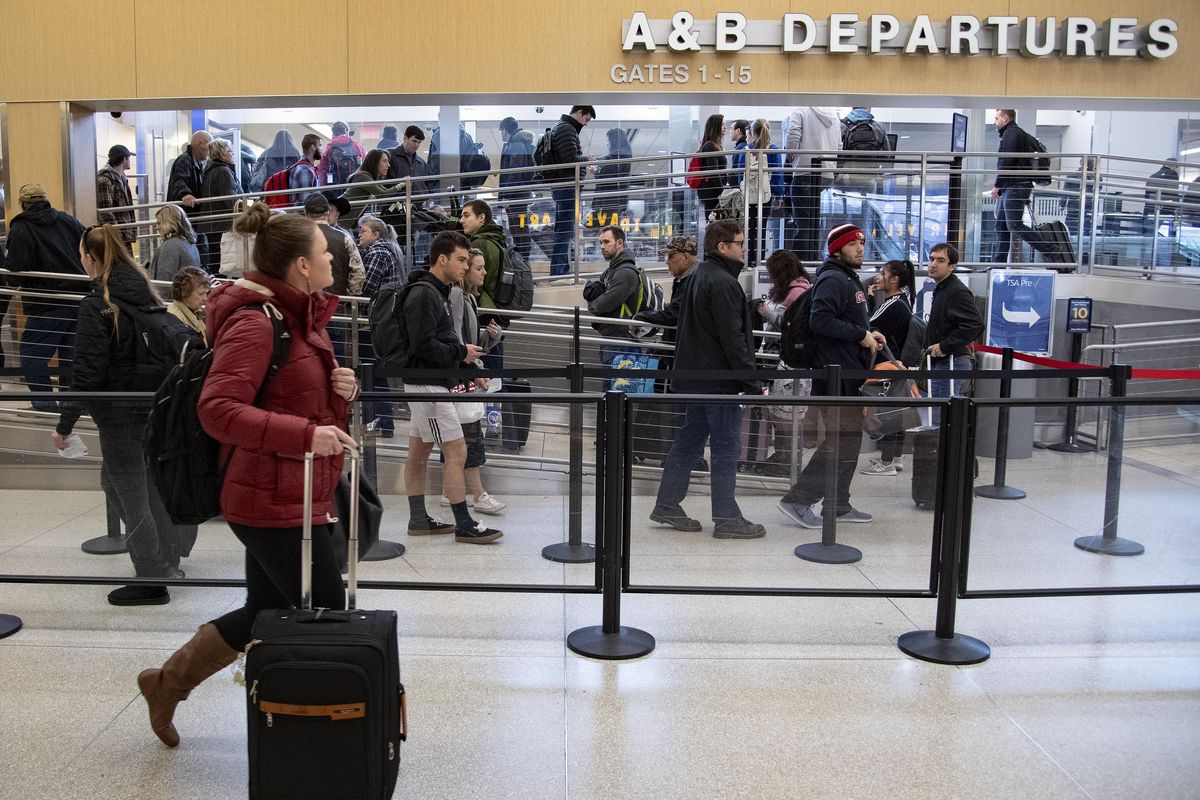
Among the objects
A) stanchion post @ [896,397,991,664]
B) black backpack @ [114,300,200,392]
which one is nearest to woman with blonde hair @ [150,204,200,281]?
black backpack @ [114,300,200,392]

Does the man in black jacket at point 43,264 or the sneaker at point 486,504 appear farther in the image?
the man in black jacket at point 43,264

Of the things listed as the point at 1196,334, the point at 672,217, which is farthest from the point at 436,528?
the point at 1196,334

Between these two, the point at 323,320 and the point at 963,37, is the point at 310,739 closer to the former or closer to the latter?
the point at 323,320

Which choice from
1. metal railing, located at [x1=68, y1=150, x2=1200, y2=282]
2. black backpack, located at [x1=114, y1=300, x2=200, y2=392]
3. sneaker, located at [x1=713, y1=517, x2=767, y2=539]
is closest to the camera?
sneaker, located at [x1=713, y1=517, x2=767, y2=539]

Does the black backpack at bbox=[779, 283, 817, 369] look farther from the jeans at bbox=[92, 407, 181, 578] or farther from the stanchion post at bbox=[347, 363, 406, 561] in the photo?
the jeans at bbox=[92, 407, 181, 578]

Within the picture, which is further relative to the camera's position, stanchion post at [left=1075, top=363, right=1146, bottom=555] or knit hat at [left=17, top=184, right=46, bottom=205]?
knit hat at [left=17, top=184, right=46, bottom=205]

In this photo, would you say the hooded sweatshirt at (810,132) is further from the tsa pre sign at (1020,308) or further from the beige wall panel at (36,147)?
the beige wall panel at (36,147)

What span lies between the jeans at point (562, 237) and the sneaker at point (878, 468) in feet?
20.2

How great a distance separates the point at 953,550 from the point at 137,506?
3.77 meters

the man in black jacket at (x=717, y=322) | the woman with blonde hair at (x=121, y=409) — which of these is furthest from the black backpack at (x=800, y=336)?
the woman with blonde hair at (x=121, y=409)

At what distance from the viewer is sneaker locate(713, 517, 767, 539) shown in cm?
492

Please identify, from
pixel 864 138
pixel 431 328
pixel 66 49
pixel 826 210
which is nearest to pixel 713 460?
pixel 431 328

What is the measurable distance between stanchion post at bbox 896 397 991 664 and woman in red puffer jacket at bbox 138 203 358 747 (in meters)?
2.66

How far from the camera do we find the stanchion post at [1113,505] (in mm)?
4988
